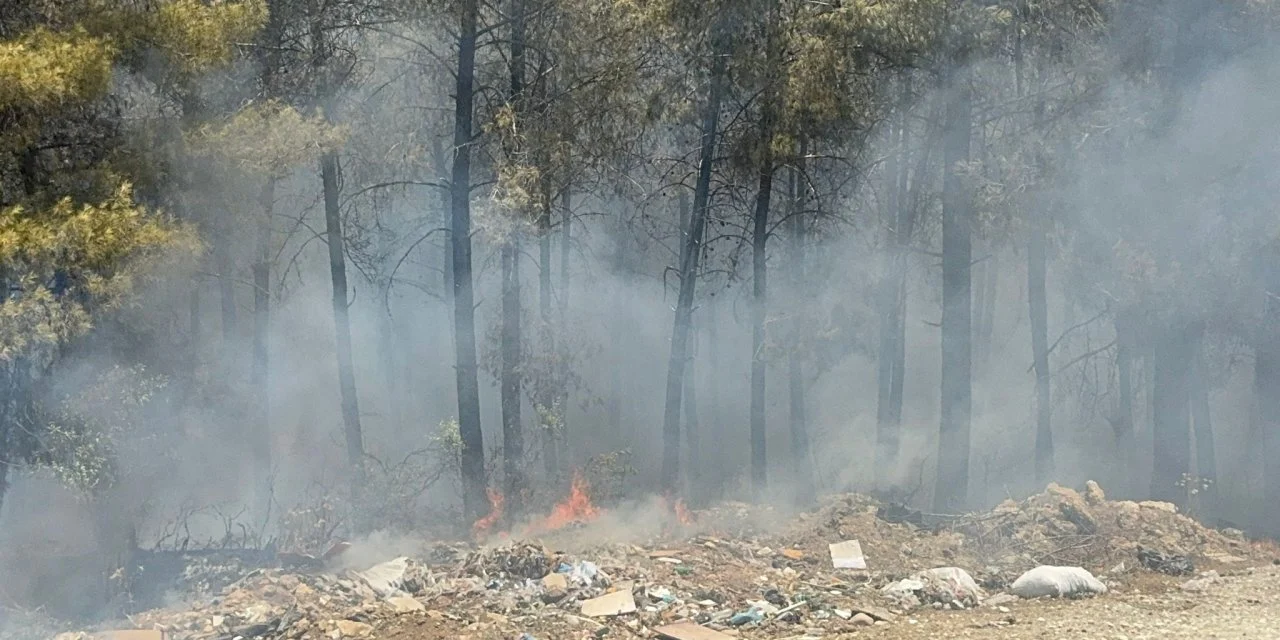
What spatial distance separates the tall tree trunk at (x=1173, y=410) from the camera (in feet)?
59.8

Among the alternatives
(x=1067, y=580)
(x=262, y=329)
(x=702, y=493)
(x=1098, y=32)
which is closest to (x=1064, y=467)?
(x=702, y=493)

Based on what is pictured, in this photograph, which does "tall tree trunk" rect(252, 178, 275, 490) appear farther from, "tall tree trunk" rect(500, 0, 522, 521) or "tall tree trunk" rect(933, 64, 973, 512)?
"tall tree trunk" rect(933, 64, 973, 512)

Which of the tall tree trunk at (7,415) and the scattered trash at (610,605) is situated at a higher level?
the tall tree trunk at (7,415)

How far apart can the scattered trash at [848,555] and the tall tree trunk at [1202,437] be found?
714cm

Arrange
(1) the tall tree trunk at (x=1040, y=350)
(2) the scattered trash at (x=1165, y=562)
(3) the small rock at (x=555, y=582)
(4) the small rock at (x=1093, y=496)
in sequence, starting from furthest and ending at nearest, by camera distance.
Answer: (1) the tall tree trunk at (x=1040, y=350), (4) the small rock at (x=1093, y=496), (2) the scattered trash at (x=1165, y=562), (3) the small rock at (x=555, y=582)

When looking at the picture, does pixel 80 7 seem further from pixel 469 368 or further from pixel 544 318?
pixel 544 318

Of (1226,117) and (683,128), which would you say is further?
(683,128)

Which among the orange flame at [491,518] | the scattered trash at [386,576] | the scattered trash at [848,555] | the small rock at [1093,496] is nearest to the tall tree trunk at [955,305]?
the small rock at [1093,496]

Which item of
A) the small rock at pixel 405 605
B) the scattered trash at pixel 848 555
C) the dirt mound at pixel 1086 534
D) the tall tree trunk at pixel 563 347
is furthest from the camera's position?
the tall tree trunk at pixel 563 347

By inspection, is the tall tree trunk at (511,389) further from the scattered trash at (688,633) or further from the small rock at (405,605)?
the scattered trash at (688,633)

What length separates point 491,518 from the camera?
17.2 meters

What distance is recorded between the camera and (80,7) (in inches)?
526

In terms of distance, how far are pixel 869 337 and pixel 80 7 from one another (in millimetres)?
Answer: 15838

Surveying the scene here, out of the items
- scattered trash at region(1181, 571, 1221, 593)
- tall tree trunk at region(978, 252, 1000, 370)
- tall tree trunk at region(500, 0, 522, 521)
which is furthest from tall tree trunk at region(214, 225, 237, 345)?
tall tree trunk at region(978, 252, 1000, 370)
